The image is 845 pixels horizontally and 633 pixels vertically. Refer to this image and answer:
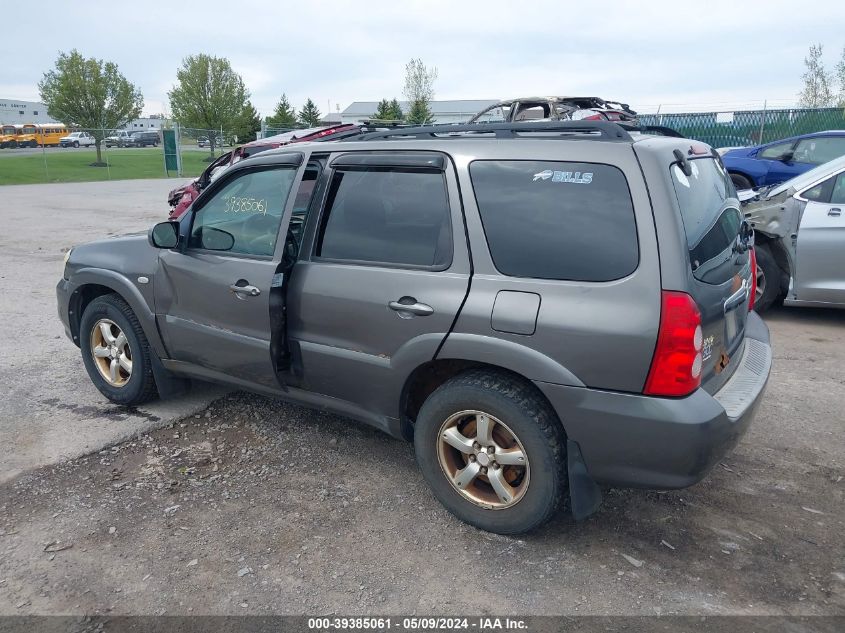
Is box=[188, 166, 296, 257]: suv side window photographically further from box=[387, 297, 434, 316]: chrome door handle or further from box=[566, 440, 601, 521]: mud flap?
box=[566, 440, 601, 521]: mud flap

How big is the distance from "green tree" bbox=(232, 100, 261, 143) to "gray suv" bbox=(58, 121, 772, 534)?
4286 cm

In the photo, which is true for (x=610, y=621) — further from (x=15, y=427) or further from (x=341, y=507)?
(x=15, y=427)

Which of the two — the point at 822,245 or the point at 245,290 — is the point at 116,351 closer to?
the point at 245,290

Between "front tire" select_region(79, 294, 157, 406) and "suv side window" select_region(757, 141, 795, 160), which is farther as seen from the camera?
"suv side window" select_region(757, 141, 795, 160)

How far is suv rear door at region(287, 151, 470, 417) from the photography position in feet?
10.8

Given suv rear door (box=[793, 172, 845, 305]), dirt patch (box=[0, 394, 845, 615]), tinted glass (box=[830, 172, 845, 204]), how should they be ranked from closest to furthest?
dirt patch (box=[0, 394, 845, 615]) → suv rear door (box=[793, 172, 845, 305]) → tinted glass (box=[830, 172, 845, 204])

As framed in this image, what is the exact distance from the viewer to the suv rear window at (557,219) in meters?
2.91

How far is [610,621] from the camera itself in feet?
9.00

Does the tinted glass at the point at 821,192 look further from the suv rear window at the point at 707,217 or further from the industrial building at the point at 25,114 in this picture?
the industrial building at the point at 25,114

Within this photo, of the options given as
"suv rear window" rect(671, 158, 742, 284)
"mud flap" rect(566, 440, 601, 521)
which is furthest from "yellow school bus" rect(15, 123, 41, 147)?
"mud flap" rect(566, 440, 601, 521)

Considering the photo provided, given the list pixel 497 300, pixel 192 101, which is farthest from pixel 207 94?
pixel 497 300

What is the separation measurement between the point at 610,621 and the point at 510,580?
0.45 m

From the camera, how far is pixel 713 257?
10.3 feet

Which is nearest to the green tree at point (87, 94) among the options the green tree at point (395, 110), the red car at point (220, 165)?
the green tree at point (395, 110)
